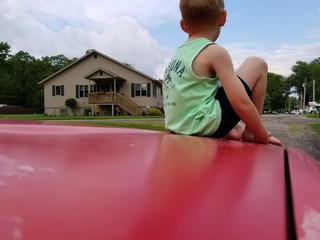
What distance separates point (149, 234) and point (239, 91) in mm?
1175

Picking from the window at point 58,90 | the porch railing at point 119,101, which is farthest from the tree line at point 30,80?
the porch railing at point 119,101

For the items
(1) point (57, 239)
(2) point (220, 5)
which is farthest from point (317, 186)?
(2) point (220, 5)

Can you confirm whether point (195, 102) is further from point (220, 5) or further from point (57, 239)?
point (57, 239)

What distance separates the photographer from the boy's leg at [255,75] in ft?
5.92

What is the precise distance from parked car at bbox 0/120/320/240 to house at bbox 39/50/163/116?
2764cm

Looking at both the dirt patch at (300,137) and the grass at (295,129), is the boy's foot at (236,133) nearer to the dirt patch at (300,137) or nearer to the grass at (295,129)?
the dirt patch at (300,137)

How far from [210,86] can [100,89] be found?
1189 inches

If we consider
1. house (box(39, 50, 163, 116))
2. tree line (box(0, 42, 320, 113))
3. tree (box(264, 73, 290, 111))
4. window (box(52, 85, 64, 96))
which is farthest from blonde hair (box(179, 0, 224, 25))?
tree (box(264, 73, 290, 111))

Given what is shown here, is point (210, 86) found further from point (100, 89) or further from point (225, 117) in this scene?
point (100, 89)

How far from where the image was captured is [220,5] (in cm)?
182

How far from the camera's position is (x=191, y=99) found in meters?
1.75

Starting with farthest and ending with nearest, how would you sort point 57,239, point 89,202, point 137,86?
point 137,86, point 89,202, point 57,239

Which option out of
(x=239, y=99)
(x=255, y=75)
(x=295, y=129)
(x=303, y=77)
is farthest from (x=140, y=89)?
(x=303, y=77)

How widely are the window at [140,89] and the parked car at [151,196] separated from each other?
1152 inches
